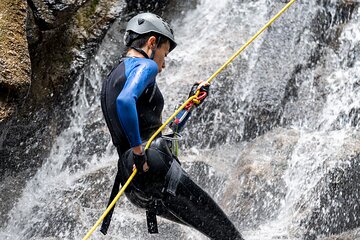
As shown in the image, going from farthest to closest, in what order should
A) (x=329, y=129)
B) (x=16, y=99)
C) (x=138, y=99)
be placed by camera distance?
1. (x=329, y=129)
2. (x=16, y=99)
3. (x=138, y=99)

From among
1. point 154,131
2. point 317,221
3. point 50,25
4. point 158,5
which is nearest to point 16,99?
point 50,25

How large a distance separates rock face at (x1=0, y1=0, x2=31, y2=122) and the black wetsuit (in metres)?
1.59

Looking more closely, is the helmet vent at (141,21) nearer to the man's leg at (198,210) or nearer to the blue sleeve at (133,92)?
the blue sleeve at (133,92)

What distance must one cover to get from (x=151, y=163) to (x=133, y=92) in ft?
1.65

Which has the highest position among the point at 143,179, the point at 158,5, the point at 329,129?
the point at 143,179

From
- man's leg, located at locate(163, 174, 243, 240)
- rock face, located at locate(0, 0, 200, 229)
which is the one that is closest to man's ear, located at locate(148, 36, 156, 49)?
man's leg, located at locate(163, 174, 243, 240)

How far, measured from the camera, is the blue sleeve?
383cm

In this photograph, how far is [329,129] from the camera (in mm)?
7316

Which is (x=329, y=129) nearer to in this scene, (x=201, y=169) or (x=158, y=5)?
(x=201, y=169)

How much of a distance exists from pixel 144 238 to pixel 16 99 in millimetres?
1712

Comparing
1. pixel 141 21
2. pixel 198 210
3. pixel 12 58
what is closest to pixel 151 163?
pixel 198 210

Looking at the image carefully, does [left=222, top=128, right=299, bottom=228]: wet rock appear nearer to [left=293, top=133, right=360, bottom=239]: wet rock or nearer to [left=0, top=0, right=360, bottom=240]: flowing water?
[left=0, top=0, right=360, bottom=240]: flowing water

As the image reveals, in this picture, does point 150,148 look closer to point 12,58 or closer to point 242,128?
point 12,58

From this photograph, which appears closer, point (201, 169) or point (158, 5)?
point (201, 169)
